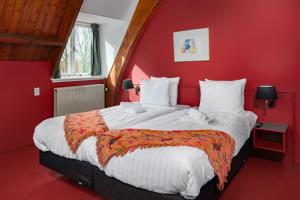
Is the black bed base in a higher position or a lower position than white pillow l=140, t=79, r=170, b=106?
lower

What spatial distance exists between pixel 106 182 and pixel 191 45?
244 cm

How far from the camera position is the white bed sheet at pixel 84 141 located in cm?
219

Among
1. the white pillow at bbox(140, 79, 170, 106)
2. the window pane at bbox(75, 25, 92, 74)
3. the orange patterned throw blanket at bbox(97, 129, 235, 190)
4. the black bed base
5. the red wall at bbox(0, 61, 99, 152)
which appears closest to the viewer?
the black bed base

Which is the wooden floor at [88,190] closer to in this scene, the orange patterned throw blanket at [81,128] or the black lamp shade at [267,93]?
the orange patterned throw blanket at [81,128]

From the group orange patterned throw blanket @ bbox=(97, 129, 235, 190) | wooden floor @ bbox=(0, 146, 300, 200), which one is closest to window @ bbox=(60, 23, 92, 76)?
wooden floor @ bbox=(0, 146, 300, 200)

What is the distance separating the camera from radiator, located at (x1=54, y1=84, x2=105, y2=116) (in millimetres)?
4027

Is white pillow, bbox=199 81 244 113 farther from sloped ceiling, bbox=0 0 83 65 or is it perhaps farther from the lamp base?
sloped ceiling, bbox=0 0 83 65

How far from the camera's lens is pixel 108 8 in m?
3.87

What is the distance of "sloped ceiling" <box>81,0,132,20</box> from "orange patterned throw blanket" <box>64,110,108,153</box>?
1.68m

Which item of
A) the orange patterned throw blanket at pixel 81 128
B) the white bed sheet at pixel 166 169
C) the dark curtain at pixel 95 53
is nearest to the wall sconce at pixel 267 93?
the white bed sheet at pixel 166 169

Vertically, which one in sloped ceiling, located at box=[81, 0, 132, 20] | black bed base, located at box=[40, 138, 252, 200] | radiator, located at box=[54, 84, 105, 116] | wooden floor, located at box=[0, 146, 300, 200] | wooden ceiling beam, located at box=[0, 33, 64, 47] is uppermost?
sloped ceiling, located at box=[81, 0, 132, 20]

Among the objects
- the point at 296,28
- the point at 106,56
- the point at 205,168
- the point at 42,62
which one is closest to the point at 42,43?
the point at 42,62

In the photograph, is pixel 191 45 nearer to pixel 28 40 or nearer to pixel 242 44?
pixel 242 44

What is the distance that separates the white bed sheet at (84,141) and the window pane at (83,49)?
1.83m
